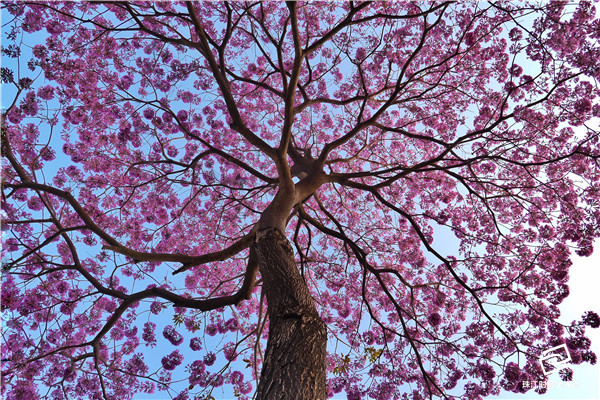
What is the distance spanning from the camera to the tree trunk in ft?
7.06

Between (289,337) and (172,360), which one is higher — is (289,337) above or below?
below

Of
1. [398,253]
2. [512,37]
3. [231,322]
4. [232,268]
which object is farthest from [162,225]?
[512,37]

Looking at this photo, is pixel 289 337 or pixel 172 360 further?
pixel 172 360

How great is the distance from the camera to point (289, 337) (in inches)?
97.0

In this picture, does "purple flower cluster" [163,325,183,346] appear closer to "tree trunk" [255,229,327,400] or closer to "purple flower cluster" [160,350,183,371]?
"purple flower cluster" [160,350,183,371]

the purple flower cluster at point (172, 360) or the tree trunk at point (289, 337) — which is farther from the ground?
the purple flower cluster at point (172, 360)

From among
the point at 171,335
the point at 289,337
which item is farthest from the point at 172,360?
the point at 289,337

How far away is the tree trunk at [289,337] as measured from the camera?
7.06 ft

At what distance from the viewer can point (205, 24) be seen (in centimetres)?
562

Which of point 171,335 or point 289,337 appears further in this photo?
point 171,335

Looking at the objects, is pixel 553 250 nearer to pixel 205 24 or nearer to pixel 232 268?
pixel 232 268

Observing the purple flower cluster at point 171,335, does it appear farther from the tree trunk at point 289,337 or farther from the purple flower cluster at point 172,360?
the tree trunk at point 289,337

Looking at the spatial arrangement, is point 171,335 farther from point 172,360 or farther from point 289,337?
point 289,337

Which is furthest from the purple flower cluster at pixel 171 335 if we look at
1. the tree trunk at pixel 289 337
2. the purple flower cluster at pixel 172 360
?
Result: the tree trunk at pixel 289 337
